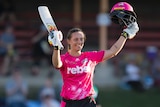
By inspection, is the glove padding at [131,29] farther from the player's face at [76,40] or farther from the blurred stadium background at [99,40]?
the blurred stadium background at [99,40]

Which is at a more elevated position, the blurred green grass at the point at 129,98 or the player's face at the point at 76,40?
the player's face at the point at 76,40

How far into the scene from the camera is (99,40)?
14773mm

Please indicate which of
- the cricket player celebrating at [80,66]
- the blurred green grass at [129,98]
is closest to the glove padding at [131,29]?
the cricket player celebrating at [80,66]

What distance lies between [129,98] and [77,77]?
6.46m

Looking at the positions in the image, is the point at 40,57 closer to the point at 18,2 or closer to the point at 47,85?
the point at 47,85

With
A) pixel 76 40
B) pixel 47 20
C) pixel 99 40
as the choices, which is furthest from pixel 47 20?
pixel 99 40

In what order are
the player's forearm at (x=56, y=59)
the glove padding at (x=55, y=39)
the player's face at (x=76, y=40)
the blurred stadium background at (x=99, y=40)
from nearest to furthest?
the glove padding at (x=55, y=39), the player's forearm at (x=56, y=59), the player's face at (x=76, y=40), the blurred stadium background at (x=99, y=40)

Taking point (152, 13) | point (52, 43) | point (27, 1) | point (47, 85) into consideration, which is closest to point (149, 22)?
point (152, 13)

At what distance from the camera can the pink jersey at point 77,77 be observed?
21.6 ft

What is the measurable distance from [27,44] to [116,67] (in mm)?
2080

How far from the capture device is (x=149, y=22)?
1542cm

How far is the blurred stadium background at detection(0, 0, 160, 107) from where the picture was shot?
13062mm

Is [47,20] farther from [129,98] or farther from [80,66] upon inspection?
[129,98]

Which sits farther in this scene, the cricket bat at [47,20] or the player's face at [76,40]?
the player's face at [76,40]
